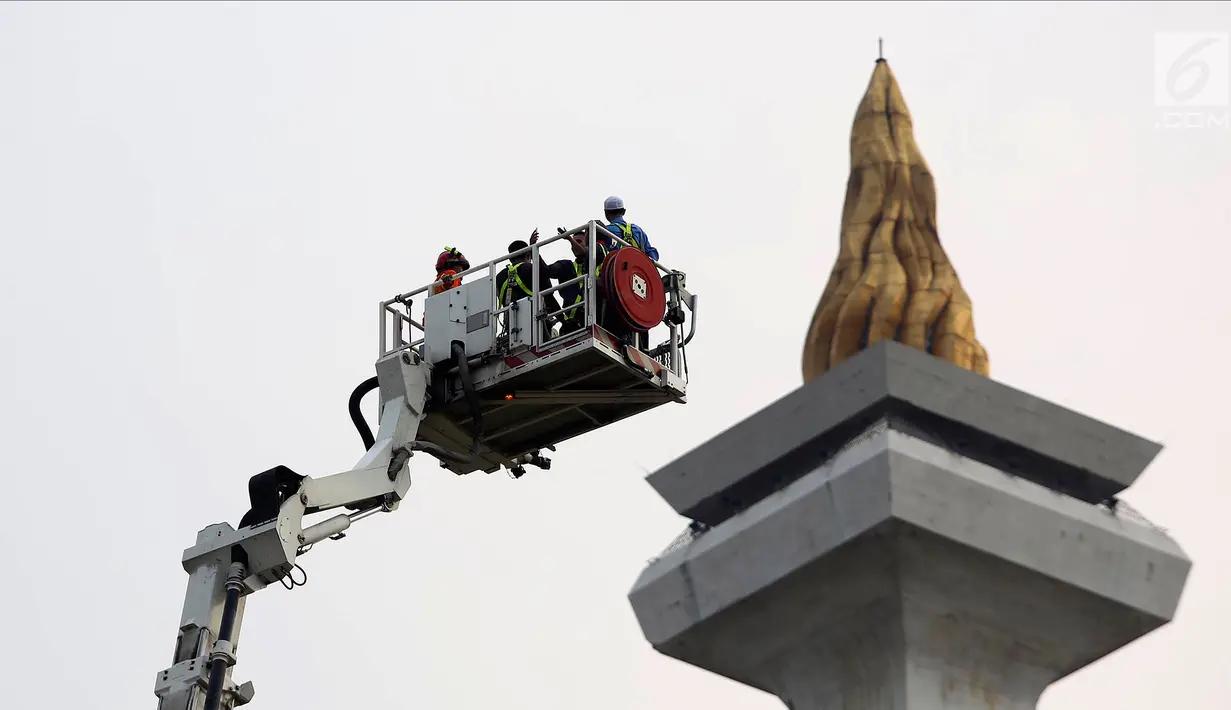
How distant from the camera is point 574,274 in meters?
28.6

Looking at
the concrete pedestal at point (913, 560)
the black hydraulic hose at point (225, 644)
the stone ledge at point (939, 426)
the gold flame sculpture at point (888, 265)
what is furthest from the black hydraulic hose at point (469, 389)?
the gold flame sculpture at point (888, 265)

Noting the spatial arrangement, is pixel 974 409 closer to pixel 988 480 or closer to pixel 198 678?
pixel 988 480

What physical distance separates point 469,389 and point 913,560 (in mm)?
11599

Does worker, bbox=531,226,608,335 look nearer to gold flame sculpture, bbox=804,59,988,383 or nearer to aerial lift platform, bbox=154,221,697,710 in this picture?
aerial lift platform, bbox=154,221,697,710

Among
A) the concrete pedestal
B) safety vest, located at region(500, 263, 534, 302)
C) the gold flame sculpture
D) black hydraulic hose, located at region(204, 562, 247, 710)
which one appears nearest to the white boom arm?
black hydraulic hose, located at region(204, 562, 247, 710)

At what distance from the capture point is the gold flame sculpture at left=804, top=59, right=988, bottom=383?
5359 centimetres

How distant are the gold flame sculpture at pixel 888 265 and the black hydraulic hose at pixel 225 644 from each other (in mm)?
30135

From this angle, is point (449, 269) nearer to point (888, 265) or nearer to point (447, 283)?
point (447, 283)

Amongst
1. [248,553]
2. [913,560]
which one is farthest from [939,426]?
[248,553]

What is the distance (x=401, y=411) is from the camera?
1106 inches

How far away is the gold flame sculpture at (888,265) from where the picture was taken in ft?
176

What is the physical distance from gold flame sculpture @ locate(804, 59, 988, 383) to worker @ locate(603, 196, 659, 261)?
24170 mm

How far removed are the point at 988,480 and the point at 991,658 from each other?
354 centimetres

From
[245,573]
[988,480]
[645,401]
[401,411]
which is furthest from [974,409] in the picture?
[245,573]
